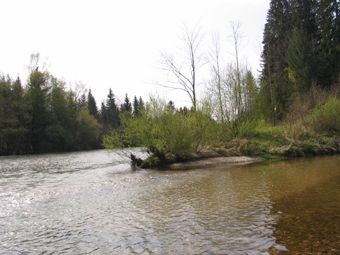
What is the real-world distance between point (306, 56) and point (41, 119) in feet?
129

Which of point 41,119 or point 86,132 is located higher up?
point 41,119

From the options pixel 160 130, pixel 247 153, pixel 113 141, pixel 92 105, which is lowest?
pixel 247 153

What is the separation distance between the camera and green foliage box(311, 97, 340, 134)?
2773 cm

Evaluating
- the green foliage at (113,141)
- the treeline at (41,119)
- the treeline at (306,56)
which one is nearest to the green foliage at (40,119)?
the treeline at (41,119)

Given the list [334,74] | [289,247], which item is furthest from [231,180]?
[334,74]

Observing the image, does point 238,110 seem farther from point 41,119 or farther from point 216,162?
point 41,119

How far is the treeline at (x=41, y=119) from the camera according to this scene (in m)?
49.5

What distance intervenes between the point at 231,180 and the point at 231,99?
612 inches

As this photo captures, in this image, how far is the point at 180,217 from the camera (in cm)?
841

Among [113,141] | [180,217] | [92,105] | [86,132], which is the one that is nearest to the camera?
[180,217]

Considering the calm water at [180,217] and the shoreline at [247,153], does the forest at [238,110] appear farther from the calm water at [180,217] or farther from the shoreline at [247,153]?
the calm water at [180,217]

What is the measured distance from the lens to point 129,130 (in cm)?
2162

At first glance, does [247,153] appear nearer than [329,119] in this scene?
Yes

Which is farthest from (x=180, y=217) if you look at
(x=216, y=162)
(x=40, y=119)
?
(x=40, y=119)
